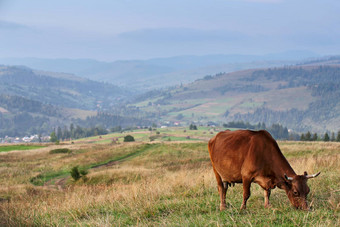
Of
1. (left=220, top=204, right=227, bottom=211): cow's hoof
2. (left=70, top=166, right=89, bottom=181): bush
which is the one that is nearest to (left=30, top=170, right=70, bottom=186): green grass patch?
(left=70, top=166, right=89, bottom=181): bush

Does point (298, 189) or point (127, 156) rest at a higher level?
point (298, 189)

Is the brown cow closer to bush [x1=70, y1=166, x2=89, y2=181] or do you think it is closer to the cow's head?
the cow's head

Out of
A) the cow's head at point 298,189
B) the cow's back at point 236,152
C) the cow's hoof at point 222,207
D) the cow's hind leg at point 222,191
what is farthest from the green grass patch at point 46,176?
the cow's head at point 298,189

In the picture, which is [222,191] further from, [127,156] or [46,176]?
[127,156]

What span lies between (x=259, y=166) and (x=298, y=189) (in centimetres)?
93

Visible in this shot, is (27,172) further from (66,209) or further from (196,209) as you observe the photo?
(196,209)

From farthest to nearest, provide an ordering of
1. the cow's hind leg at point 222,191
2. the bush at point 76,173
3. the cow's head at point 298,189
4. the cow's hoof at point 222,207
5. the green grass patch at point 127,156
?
the green grass patch at point 127,156, the bush at point 76,173, the cow's hind leg at point 222,191, the cow's hoof at point 222,207, the cow's head at point 298,189

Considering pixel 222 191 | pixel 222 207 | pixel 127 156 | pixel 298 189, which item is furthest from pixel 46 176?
pixel 298 189

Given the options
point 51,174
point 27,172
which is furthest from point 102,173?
point 27,172

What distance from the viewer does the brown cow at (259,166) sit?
7.20 m

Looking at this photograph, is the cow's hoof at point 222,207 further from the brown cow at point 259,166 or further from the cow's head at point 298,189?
the cow's head at point 298,189

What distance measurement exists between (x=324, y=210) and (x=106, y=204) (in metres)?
6.28

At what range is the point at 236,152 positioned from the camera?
26.1 feet

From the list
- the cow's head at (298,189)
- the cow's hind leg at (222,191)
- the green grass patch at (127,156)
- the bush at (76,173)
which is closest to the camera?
the cow's head at (298,189)
